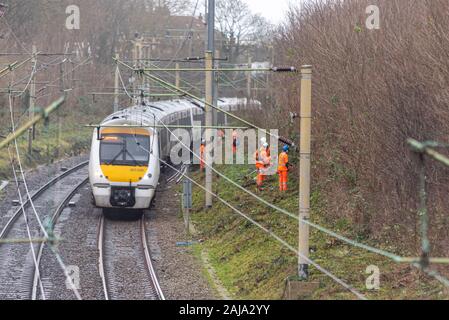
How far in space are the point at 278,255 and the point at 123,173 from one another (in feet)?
24.8

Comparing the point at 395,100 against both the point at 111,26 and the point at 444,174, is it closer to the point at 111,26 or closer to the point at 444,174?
the point at 444,174

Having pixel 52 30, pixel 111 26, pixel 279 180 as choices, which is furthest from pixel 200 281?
pixel 111 26

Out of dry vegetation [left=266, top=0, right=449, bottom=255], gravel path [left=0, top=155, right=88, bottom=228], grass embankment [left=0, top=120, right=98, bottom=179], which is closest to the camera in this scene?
dry vegetation [left=266, top=0, right=449, bottom=255]

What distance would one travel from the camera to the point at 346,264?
1602cm

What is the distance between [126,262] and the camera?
65.4ft

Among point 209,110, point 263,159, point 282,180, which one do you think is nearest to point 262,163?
point 263,159

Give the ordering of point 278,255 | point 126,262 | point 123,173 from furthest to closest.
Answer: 1. point 123,173
2. point 126,262
3. point 278,255

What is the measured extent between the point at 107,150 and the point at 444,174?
11.3 m

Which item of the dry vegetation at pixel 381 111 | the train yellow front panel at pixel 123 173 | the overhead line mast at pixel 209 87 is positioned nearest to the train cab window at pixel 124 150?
the train yellow front panel at pixel 123 173

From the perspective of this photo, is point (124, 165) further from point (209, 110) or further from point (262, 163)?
point (262, 163)

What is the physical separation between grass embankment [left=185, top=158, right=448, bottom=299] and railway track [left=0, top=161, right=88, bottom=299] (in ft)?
12.8

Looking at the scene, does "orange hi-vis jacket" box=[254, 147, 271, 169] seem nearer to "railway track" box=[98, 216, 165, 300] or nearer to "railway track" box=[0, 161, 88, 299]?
"railway track" box=[98, 216, 165, 300]

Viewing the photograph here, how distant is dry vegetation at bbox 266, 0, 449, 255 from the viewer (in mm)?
15508

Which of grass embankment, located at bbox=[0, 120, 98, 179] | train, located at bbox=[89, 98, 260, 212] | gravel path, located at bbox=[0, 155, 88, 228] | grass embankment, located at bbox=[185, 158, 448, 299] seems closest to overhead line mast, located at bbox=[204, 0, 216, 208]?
grass embankment, located at bbox=[185, 158, 448, 299]
